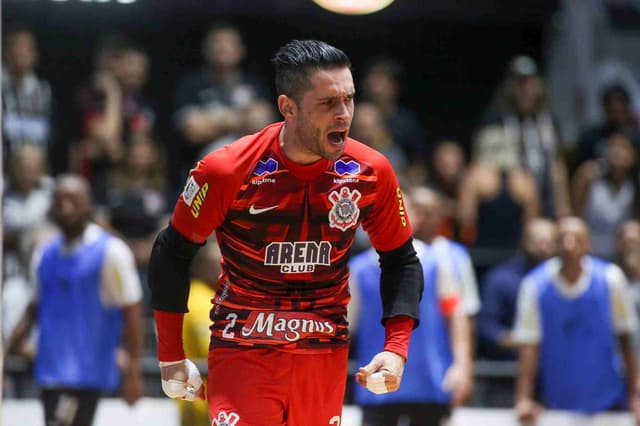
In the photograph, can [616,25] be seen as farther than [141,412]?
Yes

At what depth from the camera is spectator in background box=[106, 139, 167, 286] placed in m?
12.3

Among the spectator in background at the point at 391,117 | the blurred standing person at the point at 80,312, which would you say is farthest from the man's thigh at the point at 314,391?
the spectator in background at the point at 391,117

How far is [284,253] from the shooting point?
555cm

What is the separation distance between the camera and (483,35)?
1666 centimetres

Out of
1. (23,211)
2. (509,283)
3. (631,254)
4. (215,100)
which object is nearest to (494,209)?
(509,283)

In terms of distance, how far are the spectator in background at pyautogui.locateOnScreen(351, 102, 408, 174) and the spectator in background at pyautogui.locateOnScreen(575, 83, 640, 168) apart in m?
1.95

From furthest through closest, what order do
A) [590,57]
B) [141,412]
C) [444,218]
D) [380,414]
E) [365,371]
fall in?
[590,57] → [444,218] → [141,412] → [380,414] → [365,371]

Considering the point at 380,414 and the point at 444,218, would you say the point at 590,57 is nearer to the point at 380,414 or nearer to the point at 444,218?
the point at 444,218

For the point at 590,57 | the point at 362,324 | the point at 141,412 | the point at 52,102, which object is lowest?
the point at 141,412

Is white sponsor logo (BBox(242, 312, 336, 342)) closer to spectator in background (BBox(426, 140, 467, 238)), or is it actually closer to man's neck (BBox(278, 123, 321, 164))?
man's neck (BBox(278, 123, 321, 164))

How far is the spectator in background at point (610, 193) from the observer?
12.9 m

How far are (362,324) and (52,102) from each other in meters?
5.17

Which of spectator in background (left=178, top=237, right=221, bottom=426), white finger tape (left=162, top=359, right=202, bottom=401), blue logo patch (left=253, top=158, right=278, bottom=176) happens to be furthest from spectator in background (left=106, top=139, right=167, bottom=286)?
blue logo patch (left=253, top=158, right=278, bottom=176)

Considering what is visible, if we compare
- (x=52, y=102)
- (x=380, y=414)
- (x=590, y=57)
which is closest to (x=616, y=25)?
(x=590, y=57)
